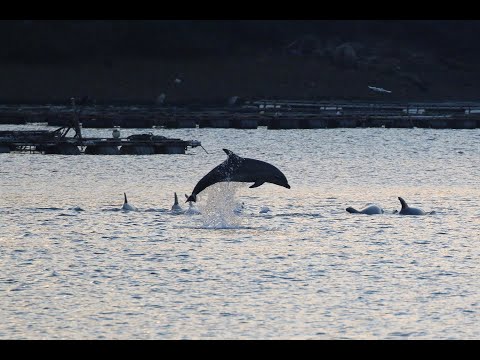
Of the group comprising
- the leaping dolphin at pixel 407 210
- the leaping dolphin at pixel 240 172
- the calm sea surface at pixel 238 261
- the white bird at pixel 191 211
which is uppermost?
the leaping dolphin at pixel 240 172

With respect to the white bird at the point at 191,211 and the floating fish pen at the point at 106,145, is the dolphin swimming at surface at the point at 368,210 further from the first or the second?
the floating fish pen at the point at 106,145

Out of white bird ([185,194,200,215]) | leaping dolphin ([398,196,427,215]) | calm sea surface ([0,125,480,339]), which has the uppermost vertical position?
leaping dolphin ([398,196,427,215])

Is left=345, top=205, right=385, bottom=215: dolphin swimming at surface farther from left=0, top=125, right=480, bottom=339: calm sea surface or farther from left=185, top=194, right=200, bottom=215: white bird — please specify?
left=185, top=194, right=200, bottom=215: white bird

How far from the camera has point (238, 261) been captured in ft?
126

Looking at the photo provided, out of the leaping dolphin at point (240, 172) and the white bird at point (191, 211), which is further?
the white bird at point (191, 211)

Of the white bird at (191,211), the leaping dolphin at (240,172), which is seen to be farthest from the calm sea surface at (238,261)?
the leaping dolphin at (240,172)

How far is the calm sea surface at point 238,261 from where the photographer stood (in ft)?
98.8

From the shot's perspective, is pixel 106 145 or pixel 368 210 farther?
pixel 106 145

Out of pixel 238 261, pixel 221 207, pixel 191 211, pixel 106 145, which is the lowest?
pixel 238 261

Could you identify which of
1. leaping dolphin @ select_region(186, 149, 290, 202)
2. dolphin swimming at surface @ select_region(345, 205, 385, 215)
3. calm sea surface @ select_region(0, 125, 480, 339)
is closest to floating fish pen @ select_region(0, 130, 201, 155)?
calm sea surface @ select_region(0, 125, 480, 339)

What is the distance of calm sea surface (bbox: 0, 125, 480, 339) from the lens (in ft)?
98.8

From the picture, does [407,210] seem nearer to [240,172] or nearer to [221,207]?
[221,207]

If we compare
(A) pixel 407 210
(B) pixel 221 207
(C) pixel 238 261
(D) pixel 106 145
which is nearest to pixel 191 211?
(B) pixel 221 207
